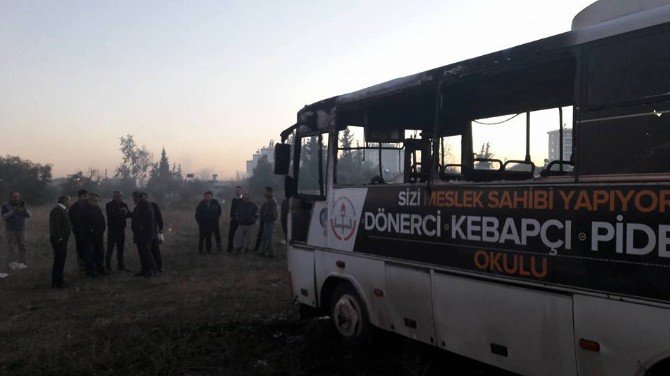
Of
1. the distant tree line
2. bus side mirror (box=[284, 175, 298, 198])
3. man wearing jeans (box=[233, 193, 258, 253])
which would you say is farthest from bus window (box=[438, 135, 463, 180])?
the distant tree line

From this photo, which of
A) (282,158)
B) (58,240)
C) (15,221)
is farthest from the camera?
(15,221)

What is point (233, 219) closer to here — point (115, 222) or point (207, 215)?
point (207, 215)

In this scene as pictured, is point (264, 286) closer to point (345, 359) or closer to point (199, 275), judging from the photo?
point (199, 275)

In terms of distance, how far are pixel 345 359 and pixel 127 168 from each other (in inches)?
3257

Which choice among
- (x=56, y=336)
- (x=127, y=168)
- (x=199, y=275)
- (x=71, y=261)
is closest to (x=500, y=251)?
(x=56, y=336)

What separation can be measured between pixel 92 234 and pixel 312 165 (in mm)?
6693

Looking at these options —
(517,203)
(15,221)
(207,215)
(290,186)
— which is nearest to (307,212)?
(290,186)

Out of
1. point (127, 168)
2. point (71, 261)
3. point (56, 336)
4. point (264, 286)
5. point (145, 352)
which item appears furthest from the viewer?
point (127, 168)

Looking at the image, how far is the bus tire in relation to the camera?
5.62m

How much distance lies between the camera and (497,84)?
4.59 m

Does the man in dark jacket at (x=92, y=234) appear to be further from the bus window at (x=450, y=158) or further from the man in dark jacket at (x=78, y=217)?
the bus window at (x=450, y=158)

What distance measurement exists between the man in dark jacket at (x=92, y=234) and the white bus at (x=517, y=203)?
Answer: 6654mm

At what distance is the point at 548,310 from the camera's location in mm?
3592

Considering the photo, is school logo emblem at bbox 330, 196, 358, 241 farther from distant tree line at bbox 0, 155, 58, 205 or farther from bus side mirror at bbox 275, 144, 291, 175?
distant tree line at bbox 0, 155, 58, 205
